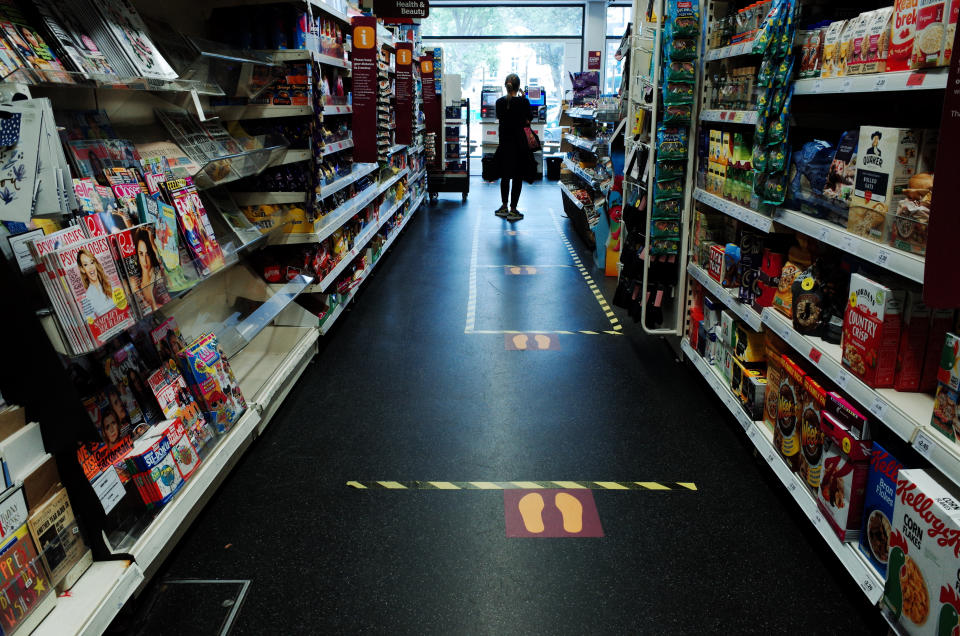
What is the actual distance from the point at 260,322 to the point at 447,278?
323 centimetres

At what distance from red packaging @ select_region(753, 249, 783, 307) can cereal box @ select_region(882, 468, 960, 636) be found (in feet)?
4.08

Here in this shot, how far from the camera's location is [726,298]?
11.0ft

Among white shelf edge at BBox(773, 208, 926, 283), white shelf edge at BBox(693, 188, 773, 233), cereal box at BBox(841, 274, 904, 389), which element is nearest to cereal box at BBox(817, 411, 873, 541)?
cereal box at BBox(841, 274, 904, 389)

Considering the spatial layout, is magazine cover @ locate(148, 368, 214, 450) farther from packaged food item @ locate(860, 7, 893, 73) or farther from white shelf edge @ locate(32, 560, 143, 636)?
packaged food item @ locate(860, 7, 893, 73)

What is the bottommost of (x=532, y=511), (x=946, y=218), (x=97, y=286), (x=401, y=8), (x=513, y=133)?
(x=532, y=511)

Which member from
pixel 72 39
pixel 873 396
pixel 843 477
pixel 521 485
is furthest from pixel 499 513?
pixel 72 39

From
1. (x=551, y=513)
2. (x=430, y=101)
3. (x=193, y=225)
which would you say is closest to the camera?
(x=193, y=225)

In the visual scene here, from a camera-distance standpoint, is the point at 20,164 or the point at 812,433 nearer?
the point at 20,164

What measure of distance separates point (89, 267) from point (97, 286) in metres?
0.06

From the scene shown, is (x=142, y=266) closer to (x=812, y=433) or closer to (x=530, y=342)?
(x=812, y=433)

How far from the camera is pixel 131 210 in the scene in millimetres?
2201

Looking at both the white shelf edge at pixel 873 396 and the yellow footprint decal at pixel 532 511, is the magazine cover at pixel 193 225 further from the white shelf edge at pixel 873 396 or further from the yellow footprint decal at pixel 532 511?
the white shelf edge at pixel 873 396

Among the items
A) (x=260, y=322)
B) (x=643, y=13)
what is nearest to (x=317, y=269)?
(x=260, y=322)

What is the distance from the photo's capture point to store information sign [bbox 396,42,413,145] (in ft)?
26.0
